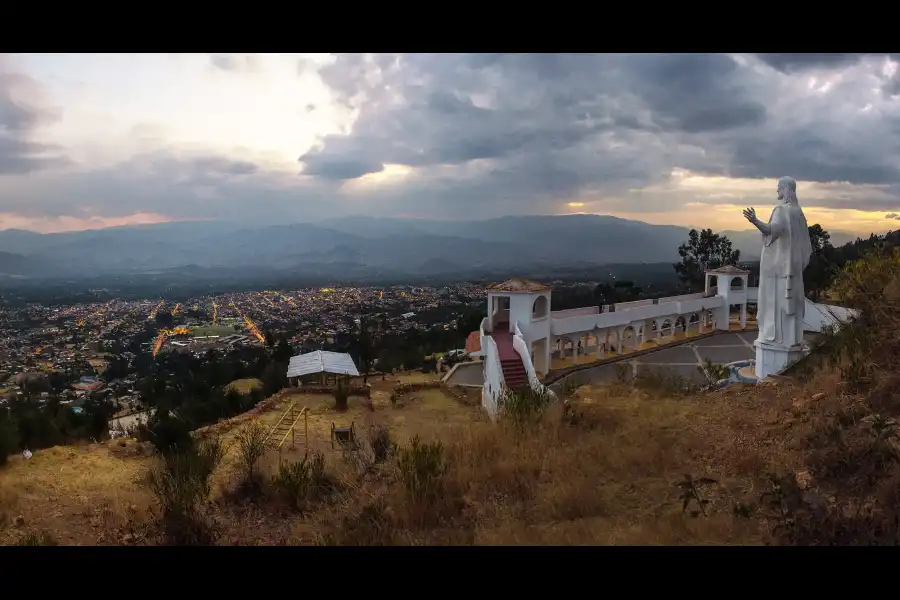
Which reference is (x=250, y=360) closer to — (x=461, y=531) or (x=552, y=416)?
(x=552, y=416)

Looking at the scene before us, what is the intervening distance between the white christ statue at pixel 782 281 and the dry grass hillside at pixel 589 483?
3189mm

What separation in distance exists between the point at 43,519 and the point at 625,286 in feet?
77.0

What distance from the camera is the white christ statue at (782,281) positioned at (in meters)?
10.2

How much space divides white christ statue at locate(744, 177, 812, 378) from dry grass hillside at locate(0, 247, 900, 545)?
10.5ft

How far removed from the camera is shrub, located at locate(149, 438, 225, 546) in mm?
4004

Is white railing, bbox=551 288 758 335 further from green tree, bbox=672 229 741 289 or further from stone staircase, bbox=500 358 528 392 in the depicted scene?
green tree, bbox=672 229 741 289

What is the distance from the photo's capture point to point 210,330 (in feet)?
62.9

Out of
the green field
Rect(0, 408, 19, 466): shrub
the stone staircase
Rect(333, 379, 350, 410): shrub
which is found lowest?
Rect(333, 379, 350, 410): shrub

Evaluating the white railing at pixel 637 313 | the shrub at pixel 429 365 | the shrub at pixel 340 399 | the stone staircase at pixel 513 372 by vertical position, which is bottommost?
the shrub at pixel 429 365

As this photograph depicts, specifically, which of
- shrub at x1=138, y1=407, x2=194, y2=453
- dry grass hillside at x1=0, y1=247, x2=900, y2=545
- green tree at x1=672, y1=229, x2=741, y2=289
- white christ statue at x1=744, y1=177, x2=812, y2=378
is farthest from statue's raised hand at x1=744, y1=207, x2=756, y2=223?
green tree at x1=672, y1=229, x2=741, y2=289

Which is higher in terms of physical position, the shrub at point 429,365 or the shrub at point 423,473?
the shrub at point 423,473

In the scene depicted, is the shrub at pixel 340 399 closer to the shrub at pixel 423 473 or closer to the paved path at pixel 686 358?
the paved path at pixel 686 358

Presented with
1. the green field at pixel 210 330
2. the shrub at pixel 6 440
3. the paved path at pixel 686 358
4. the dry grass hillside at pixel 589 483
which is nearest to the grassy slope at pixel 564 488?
the dry grass hillside at pixel 589 483

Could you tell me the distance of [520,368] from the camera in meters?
12.4
